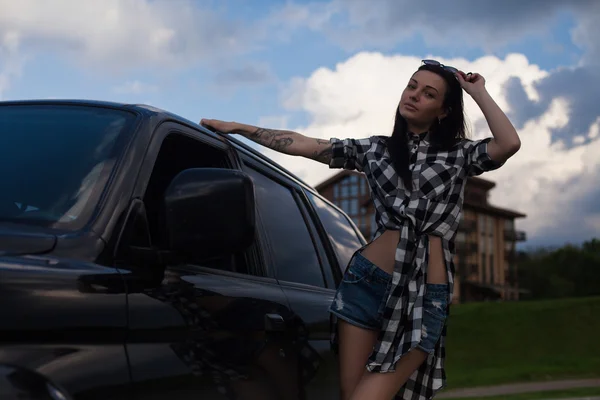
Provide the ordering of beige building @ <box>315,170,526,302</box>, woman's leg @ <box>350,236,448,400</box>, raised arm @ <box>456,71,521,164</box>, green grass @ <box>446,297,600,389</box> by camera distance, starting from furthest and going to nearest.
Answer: beige building @ <box>315,170,526,302</box>
green grass @ <box>446,297,600,389</box>
raised arm @ <box>456,71,521,164</box>
woman's leg @ <box>350,236,448,400</box>

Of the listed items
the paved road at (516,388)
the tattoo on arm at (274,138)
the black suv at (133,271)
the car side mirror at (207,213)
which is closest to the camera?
the black suv at (133,271)

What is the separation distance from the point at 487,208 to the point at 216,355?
96.2 m

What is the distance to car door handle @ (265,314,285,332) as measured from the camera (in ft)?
9.32

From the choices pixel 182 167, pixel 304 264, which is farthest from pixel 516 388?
pixel 182 167

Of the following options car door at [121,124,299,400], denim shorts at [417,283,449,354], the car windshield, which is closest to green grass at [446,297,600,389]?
denim shorts at [417,283,449,354]

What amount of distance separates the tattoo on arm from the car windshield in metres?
1.02

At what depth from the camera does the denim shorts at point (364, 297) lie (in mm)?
3191

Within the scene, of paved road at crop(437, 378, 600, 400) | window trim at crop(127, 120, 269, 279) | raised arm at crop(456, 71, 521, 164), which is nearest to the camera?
window trim at crop(127, 120, 269, 279)

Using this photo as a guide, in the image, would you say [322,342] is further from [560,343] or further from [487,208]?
[487,208]

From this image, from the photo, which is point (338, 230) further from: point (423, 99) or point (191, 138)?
point (191, 138)

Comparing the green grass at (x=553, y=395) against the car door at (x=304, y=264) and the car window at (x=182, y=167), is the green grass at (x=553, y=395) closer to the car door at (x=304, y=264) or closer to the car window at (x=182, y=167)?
the car door at (x=304, y=264)

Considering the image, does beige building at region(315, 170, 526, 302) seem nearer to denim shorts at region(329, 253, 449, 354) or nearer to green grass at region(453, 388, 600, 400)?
green grass at region(453, 388, 600, 400)

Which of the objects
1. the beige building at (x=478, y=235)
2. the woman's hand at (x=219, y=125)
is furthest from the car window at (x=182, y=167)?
the beige building at (x=478, y=235)

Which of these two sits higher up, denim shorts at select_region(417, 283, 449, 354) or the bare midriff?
the bare midriff
